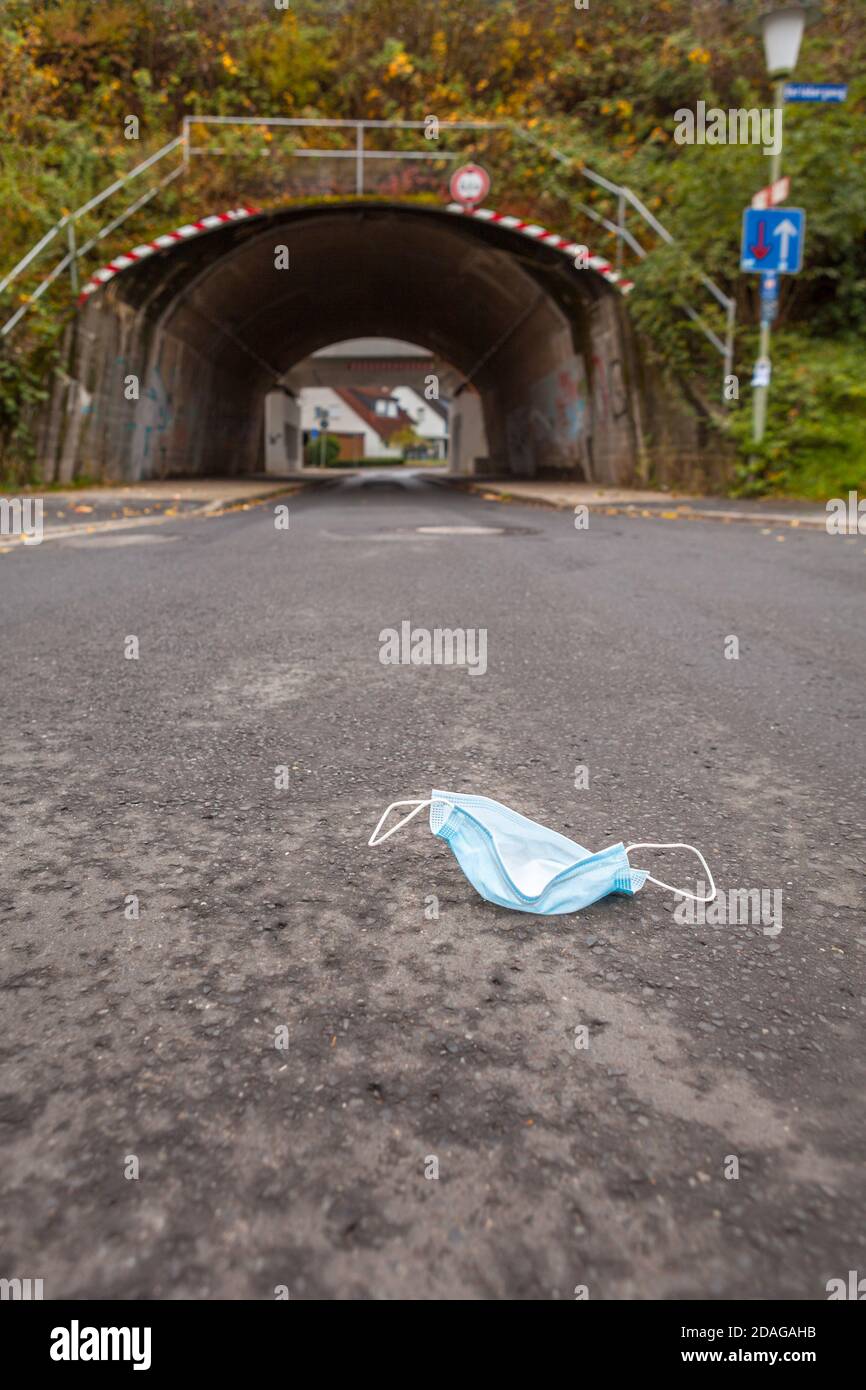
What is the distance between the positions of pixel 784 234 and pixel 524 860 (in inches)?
534

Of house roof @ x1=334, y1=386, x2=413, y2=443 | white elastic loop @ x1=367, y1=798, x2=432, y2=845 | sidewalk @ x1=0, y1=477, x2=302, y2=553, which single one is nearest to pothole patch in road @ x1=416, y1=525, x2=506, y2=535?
sidewalk @ x1=0, y1=477, x2=302, y2=553

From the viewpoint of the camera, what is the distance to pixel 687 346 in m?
16.0

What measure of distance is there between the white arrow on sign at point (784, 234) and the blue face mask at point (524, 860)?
13137 millimetres

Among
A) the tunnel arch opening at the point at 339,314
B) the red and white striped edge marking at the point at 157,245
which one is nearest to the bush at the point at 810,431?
the tunnel arch opening at the point at 339,314

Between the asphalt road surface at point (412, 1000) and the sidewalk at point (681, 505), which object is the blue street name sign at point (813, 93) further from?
the asphalt road surface at point (412, 1000)

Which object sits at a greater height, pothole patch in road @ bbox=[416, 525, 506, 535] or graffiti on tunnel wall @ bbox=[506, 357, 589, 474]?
graffiti on tunnel wall @ bbox=[506, 357, 589, 474]

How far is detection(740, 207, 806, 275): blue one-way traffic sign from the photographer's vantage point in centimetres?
1277

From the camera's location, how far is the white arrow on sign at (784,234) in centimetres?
1278

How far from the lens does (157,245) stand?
15906 mm

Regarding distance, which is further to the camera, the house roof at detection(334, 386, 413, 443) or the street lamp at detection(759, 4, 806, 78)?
the house roof at detection(334, 386, 413, 443)

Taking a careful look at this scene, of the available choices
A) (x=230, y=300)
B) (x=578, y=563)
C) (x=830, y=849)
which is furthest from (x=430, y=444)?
(x=830, y=849)

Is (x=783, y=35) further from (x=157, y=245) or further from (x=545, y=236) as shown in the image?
(x=157, y=245)

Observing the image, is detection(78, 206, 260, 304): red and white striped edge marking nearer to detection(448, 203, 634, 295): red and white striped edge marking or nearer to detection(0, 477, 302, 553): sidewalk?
detection(0, 477, 302, 553): sidewalk

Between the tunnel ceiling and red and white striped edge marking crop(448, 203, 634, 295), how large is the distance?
281 mm
